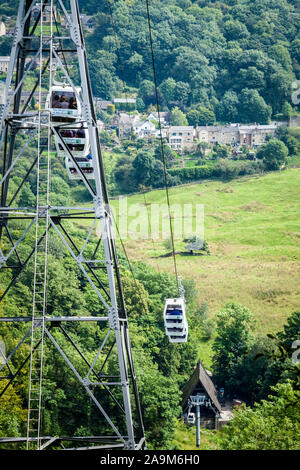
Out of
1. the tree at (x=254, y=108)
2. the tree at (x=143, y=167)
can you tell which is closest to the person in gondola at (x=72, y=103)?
the tree at (x=143, y=167)

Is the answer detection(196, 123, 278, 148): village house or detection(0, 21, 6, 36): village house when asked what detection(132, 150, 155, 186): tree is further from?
detection(0, 21, 6, 36): village house

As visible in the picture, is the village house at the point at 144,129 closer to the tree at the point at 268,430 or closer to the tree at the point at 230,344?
the tree at the point at 230,344

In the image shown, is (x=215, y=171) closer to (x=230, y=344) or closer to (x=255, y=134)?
(x=255, y=134)

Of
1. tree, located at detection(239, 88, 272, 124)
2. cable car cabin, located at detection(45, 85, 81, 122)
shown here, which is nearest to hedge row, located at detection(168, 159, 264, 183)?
tree, located at detection(239, 88, 272, 124)

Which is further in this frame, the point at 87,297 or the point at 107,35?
the point at 107,35
